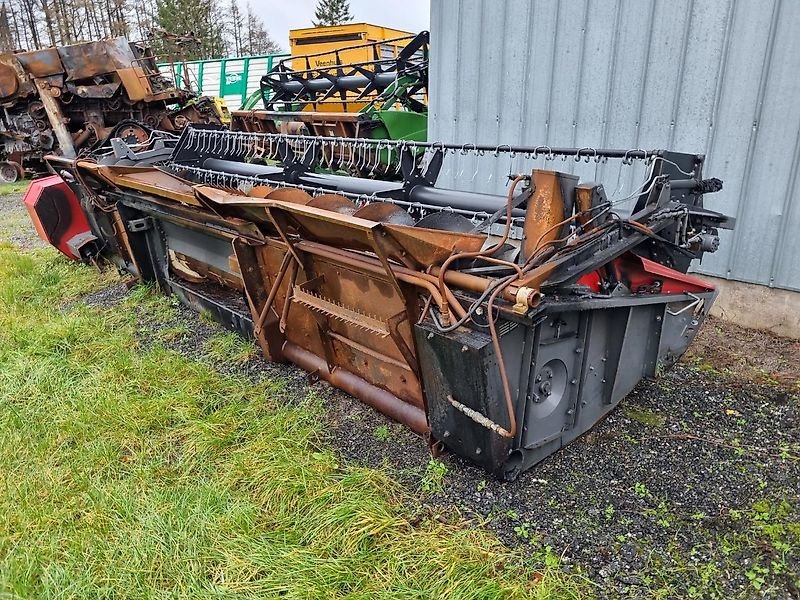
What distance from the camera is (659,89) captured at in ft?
12.9

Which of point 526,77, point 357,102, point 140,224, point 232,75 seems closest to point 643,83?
point 526,77

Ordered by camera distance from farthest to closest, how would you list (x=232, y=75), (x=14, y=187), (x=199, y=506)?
1. (x=232, y=75)
2. (x=14, y=187)
3. (x=199, y=506)

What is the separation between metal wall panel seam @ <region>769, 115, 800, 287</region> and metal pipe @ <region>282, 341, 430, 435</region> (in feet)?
8.76

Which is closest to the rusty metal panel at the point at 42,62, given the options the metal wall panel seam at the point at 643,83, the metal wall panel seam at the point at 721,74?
the metal wall panel seam at the point at 643,83

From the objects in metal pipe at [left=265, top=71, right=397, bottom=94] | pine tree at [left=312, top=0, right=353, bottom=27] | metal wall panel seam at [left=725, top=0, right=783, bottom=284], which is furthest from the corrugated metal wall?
pine tree at [left=312, top=0, right=353, bottom=27]

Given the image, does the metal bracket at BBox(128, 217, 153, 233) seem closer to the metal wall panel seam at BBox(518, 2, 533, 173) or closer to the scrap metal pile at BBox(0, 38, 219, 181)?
the metal wall panel seam at BBox(518, 2, 533, 173)

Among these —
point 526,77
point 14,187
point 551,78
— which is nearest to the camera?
point 551,78

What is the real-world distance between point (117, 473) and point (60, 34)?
1338 inches

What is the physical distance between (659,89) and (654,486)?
2803 mm

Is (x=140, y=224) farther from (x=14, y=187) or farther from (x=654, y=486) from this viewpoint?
(x=14, y=187)

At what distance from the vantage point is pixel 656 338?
8.70 ft

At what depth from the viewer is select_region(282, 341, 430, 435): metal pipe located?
2.51 meters

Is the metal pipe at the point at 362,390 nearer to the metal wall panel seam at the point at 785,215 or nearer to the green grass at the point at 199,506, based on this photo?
the green grass at the point at 199,506

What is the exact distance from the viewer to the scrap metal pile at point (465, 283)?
192 cm
